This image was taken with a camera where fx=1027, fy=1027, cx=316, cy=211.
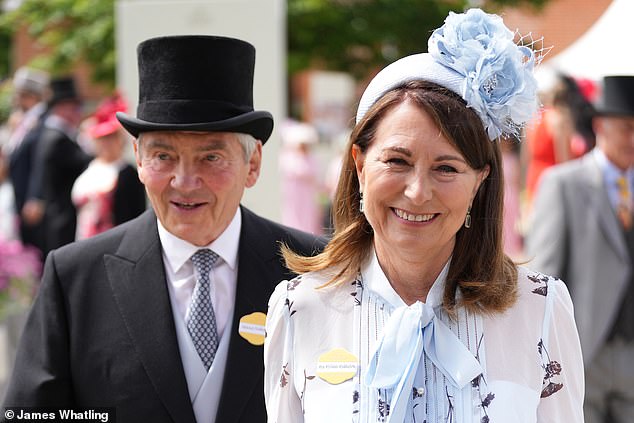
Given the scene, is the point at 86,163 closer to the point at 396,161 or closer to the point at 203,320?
the point at 203,320

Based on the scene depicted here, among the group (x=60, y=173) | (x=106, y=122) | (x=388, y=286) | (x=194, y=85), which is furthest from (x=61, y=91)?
(x=388, y=286)

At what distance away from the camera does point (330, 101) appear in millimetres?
20266

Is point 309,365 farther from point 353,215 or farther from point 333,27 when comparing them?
point 333,27

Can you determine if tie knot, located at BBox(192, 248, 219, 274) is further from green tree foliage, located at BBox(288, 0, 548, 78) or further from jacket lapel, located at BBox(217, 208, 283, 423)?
green tree foliage, located at BBox(288, 0, 548, 78)

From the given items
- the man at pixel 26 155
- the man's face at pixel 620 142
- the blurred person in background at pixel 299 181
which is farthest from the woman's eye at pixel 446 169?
the blurred person in background at pixel 299 181

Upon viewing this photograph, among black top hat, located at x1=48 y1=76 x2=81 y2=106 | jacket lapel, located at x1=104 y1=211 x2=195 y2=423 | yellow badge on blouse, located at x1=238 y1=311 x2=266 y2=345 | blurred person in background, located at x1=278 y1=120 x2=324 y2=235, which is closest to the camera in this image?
jacket lapel, located at x1=104 y1=211 x2=195 y2=423

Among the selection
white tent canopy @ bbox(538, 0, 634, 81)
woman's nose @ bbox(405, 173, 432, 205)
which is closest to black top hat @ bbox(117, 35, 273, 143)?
woman's nose @ bbox(405, 173, 432, 205)

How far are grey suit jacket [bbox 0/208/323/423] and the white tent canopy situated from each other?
2.44m

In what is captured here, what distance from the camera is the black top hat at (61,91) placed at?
10.4 m

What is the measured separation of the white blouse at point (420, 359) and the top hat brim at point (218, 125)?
0.79 meters

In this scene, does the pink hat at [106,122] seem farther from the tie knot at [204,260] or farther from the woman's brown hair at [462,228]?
the woman's brown hair at [462,228]

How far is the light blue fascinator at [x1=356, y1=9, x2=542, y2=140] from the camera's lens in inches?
102

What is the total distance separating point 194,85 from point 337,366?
123 centimetres

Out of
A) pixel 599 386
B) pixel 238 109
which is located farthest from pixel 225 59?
pixel 599 386
